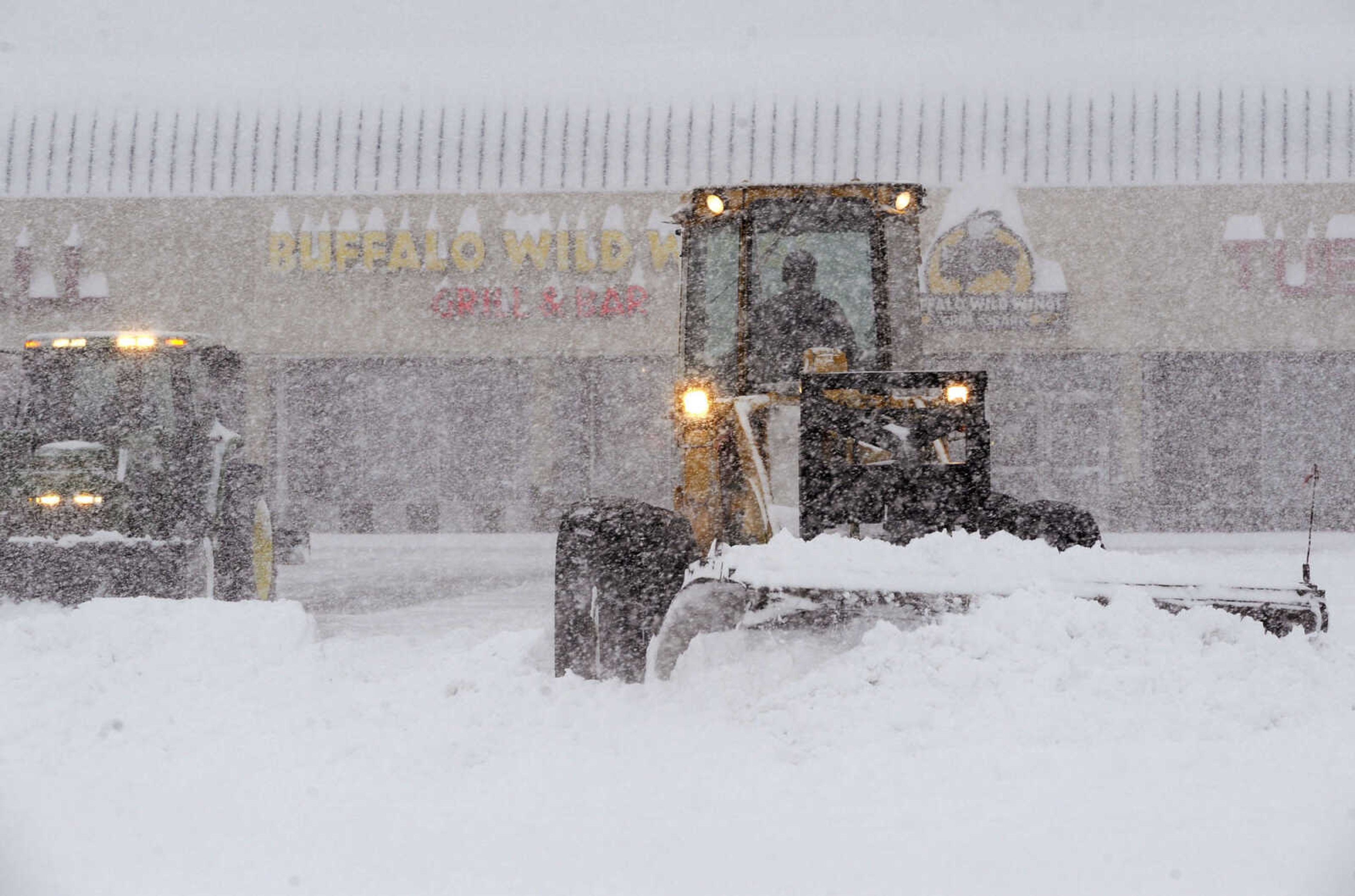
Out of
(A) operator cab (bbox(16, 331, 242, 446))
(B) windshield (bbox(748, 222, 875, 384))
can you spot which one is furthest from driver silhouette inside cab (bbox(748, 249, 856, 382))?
(A) operator cab (bbox(16, 331, 242, 446))

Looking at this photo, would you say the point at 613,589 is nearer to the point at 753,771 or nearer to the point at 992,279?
the point at 753,771

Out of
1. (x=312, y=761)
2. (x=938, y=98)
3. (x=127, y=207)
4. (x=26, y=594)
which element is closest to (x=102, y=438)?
(x=26, y=594)

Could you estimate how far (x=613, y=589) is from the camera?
6.16 meters

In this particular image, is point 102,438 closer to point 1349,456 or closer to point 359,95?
point 359,95

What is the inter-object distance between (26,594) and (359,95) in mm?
14608

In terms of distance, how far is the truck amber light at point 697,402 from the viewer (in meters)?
6.58

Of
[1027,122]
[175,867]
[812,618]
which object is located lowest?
[175,867]

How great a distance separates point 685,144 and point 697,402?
15.6 metres

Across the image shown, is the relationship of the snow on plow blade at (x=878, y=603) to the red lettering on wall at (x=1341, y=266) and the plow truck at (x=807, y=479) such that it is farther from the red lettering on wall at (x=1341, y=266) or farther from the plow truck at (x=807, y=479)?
the red lettering on wall at (x=1341, y=266)

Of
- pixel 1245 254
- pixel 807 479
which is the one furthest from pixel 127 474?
pixel 1245 254

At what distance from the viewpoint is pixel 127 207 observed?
21219 millimetres

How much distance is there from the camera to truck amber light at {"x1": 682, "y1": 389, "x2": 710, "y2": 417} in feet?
21.6

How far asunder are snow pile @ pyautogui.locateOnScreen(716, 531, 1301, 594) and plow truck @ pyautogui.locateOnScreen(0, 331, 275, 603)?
17.9 ft

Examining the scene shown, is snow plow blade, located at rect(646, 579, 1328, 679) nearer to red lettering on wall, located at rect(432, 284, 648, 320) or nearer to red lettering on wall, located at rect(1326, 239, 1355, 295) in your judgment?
red lettering on wall, located at rect(432, 284, 648, 320)
